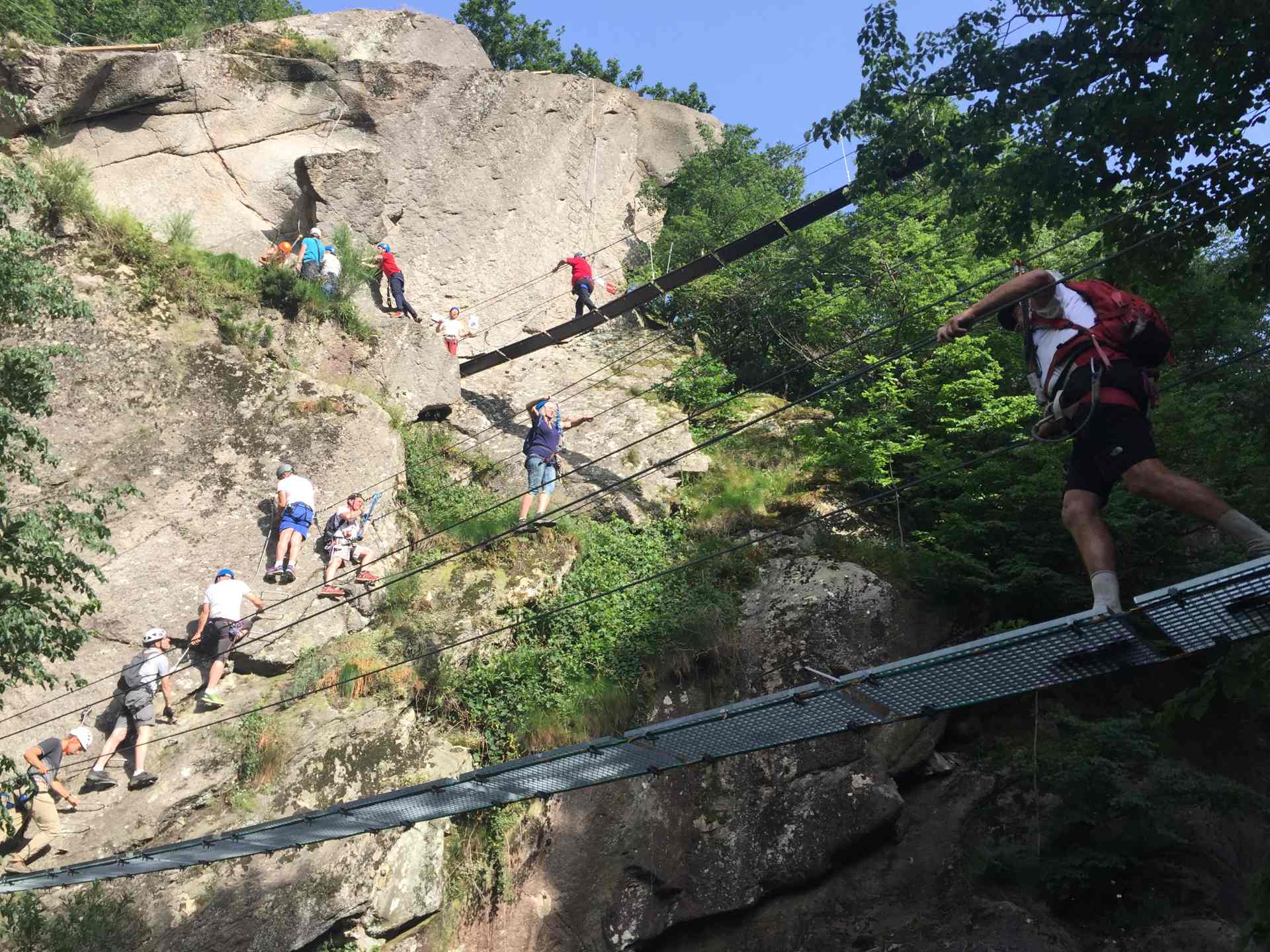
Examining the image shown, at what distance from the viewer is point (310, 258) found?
17422 mm

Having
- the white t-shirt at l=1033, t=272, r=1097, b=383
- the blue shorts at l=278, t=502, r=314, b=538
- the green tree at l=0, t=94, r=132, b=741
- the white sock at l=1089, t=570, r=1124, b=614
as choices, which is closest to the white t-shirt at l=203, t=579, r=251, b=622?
the blue shorts at l=278, t=502, r=314, b=538

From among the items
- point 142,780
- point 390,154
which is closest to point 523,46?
point 390,154

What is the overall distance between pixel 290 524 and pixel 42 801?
13.3 ft

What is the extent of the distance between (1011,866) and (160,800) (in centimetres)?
805

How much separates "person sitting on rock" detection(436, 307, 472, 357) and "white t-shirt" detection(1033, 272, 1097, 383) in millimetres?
14084

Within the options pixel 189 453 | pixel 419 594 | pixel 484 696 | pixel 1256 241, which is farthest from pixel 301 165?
pixel 1256 241

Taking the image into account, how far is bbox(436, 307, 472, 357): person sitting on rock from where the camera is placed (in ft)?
62.1

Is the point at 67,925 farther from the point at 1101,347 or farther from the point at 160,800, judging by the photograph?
the point at 1101,347

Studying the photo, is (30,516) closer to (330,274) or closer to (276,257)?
(330,274)

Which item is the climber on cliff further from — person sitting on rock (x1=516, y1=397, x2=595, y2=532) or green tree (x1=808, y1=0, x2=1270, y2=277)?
green tree (x1=808, y1=0, x2=1270, y2=277)

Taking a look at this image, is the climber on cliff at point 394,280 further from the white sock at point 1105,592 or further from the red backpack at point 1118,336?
the white sock at point 1105,592

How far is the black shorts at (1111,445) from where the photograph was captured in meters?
5.02

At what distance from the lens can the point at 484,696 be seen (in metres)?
12.1

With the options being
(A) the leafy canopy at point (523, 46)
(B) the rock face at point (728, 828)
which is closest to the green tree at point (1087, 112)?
(B) the rock face at point (728, 828)
